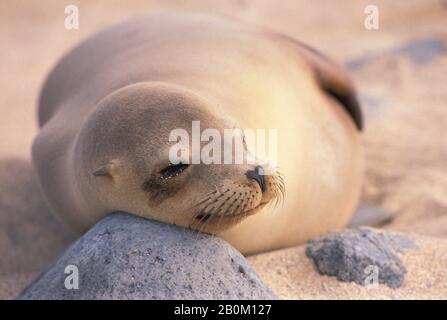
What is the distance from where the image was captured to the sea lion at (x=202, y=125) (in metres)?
2.58

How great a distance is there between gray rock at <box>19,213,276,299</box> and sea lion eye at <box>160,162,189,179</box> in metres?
0.20

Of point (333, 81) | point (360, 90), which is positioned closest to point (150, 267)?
point (333, 81)

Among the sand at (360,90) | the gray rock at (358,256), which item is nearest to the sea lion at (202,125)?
the gray rock at (358,256)

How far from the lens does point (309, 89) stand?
3.90 meters

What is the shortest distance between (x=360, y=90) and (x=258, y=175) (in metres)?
4.17

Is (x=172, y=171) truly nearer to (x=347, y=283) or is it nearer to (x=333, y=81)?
(x=347, y=283)

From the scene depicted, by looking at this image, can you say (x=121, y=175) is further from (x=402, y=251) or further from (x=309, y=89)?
(x=309, y=89)

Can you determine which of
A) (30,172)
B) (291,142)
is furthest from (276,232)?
(30,172)

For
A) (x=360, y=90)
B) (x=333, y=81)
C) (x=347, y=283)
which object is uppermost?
(x=360, y=90)

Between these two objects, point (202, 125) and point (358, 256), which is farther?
point (358, 256)

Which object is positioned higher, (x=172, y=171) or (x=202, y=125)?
(x=202, y=125)

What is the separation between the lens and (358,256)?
2.85 meters

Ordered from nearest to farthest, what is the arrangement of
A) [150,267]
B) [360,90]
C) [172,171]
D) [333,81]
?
[150,267] → [172,171] → [333,81] → [360,90]
